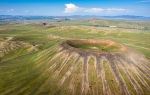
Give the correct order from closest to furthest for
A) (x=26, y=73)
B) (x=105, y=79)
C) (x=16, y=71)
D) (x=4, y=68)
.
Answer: (x=105, y=79), (x=26, y=73), (x=16, y=71), (x=4, y=68)

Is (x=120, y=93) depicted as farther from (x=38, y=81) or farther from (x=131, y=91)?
(x=38, y=81)

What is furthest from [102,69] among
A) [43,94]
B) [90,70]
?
[43,94]

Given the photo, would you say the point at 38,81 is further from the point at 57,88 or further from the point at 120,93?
the point at 120,93

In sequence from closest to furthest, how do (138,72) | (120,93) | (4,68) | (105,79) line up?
(120,93), (105,79), (138,72), (4,68)

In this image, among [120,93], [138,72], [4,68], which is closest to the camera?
[120,93]

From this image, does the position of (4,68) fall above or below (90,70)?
below

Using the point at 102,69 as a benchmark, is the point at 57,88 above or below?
below

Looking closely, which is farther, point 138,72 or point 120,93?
point 138,72

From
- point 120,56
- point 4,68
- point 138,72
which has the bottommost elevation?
point 4,68

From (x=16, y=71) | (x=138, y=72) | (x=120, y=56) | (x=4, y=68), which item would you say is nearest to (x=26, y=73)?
(x=16, y=71)

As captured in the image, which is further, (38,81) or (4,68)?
(4,68)
